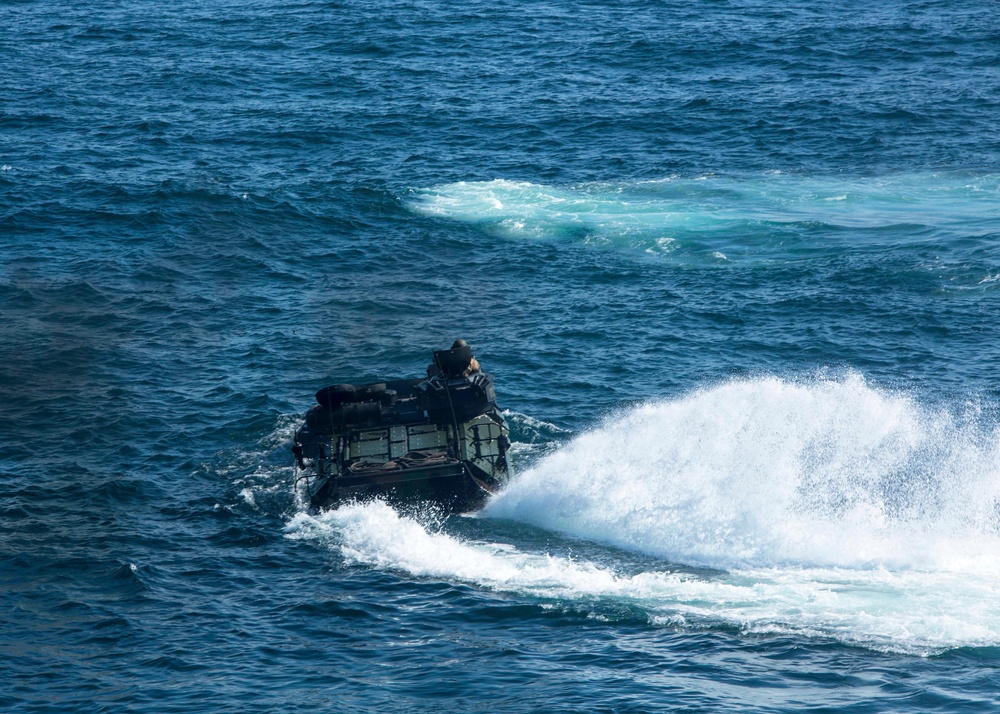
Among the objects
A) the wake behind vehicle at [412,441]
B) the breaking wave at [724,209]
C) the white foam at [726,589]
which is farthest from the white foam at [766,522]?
the breaking wave at [724,209]

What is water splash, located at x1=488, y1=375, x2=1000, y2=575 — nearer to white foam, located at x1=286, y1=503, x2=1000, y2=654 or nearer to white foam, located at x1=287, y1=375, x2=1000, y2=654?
white foam, located at x1=287, y1=375, x2=1000, y2=654

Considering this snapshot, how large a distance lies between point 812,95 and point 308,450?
174 feet

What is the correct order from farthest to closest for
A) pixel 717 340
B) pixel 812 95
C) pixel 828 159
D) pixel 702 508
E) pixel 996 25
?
pixel 996 25 < pixel 812 95 < pixel 828 159 < pixel 717 340 < pixel 702 508

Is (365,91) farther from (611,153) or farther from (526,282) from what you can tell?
(526,282)

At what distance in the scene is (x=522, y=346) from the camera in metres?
53.1

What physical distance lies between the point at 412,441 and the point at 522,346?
13.0 metres

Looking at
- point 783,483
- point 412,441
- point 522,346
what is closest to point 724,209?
point 522,346

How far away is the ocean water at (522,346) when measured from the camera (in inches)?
1233

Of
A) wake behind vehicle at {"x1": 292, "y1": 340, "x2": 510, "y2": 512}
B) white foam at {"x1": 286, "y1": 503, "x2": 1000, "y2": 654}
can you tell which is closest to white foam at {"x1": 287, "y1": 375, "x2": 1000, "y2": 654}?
white foam at {"x1": 286, "y1": 503, "x2": 1000, "y2": 654}

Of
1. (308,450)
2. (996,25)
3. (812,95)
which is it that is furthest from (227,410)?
(996,25)

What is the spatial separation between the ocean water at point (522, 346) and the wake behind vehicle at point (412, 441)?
2.57ft

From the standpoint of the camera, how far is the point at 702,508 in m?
38.0

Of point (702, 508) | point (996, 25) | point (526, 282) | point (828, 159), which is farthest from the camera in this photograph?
point (996, 25)

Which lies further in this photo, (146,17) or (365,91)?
(146,17)
